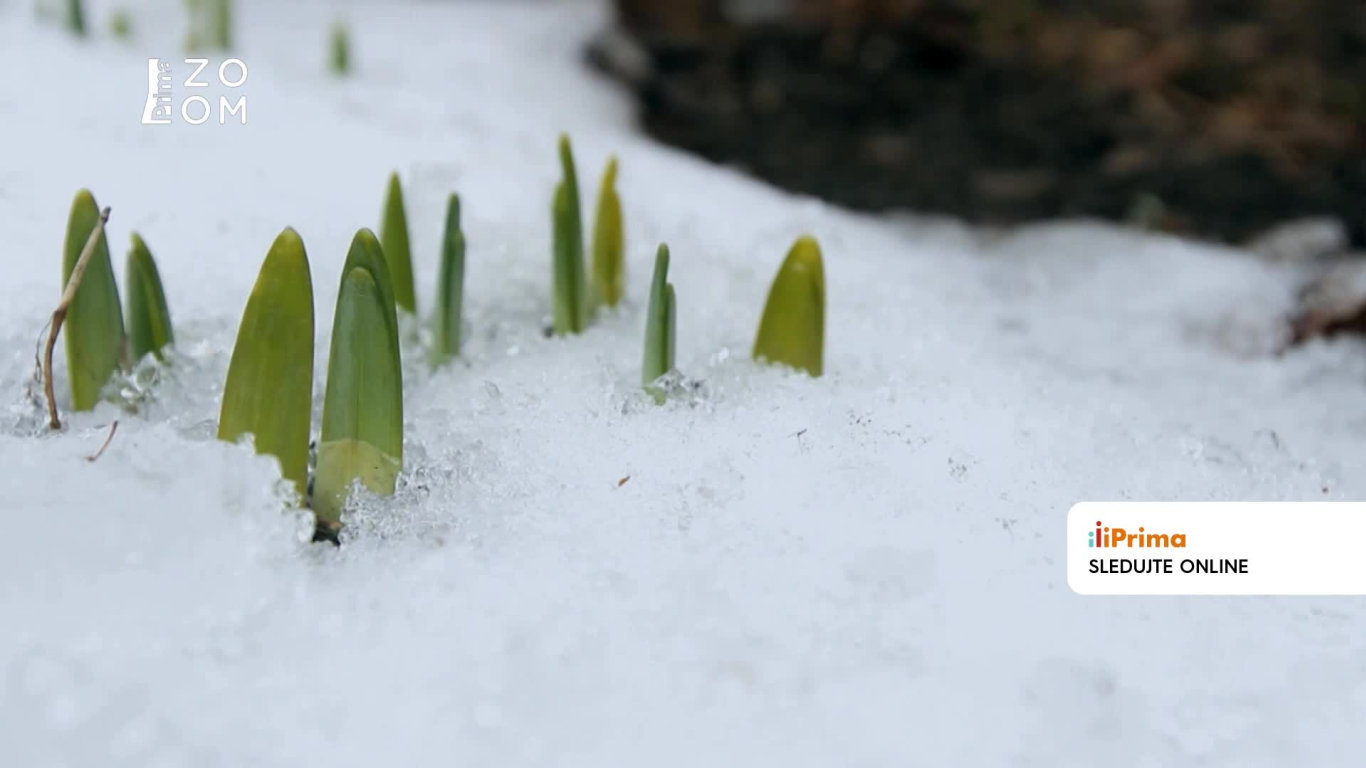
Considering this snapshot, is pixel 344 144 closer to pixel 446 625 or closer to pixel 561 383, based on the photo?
pixel 561 383

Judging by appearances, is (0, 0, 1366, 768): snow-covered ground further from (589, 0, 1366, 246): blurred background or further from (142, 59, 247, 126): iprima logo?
(589, 0, 1366, 246): blurred background

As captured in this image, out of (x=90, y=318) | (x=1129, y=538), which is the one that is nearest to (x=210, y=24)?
(x=90, y=318)

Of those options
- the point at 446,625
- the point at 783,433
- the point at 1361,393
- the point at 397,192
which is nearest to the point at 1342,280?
the point at 1361,393

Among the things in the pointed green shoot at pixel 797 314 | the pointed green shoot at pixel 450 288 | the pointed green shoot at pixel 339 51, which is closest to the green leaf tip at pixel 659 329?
the pointed green shoot at pixel 797 314

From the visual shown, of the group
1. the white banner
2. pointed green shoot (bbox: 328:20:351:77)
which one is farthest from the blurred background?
the white banner

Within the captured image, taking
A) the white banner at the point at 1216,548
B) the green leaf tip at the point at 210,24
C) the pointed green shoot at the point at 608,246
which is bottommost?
the white banner at the point at 1216,548

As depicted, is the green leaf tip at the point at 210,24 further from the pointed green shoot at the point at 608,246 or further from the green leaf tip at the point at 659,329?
the green leaf tip at the point at 659,329
